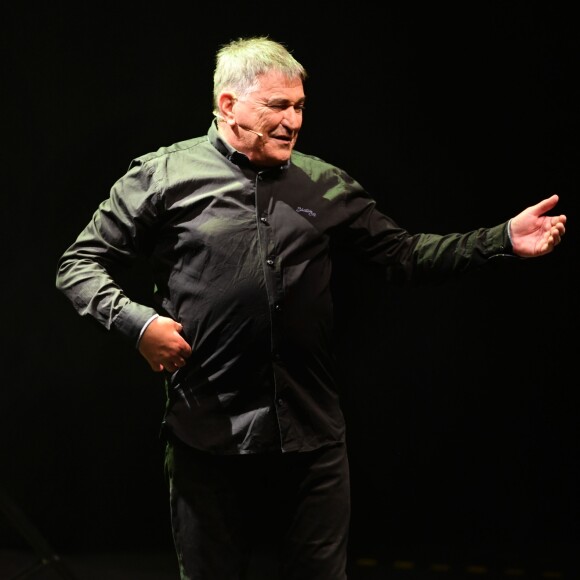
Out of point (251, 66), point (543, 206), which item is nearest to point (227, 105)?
point (251, 66)

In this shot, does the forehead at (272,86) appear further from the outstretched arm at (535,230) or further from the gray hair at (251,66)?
the outstretched arm at (535,230)

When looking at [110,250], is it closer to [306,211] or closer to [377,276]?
[306,211]

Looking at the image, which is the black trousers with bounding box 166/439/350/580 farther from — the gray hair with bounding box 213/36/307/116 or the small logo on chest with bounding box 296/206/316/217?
the gray hair with bounding box 213/36/307/116

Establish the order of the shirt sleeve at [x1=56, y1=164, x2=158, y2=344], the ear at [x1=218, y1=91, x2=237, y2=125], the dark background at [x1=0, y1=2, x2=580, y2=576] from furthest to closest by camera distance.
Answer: the dark background at [x1=0, y1=2, x2=580, y2=576] < the ear at [x1=218, y1=91, x2=237, y2=125] < the shirt sleeve at [x1=56, y1=164, x2=158, y2=344]

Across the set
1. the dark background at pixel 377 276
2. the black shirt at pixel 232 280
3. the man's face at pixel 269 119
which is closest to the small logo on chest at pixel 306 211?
the black shirt at pixel 232 280

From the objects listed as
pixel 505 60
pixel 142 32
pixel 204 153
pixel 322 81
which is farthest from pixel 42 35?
pixel 505 60

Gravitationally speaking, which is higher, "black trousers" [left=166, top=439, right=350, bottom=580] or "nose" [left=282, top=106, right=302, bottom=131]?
"nose" [left=282, top=106, right=302, bottom=131]

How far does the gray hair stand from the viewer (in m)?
2.01

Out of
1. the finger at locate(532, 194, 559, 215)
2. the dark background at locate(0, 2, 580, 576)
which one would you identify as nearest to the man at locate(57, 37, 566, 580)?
the finger at locate(532, 194, 559, 215)

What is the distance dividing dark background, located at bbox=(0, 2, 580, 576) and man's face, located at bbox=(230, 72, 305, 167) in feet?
2.49

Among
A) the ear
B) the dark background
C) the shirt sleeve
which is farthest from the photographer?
the dark background

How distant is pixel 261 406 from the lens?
78.1 inches

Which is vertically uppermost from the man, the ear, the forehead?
the forehead

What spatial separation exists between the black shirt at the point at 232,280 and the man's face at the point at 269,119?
3 cm
